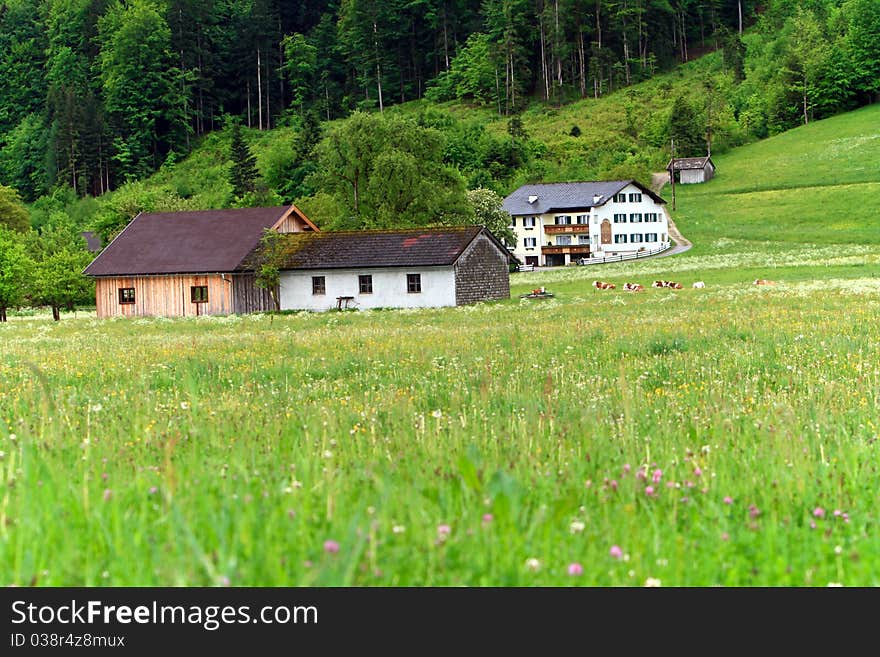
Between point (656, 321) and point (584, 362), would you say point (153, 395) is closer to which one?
point (584, 362)

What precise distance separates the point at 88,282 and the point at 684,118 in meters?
86.3

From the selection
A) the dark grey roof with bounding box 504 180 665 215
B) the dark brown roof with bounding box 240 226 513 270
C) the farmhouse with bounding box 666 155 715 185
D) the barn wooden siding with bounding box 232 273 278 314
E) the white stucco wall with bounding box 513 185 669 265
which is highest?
the farmhouse with bounding box 666 155 715 185

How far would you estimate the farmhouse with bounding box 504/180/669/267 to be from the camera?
309 ft

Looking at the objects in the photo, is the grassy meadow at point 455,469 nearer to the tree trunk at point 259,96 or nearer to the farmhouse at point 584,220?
the farmhouse at point 584,220

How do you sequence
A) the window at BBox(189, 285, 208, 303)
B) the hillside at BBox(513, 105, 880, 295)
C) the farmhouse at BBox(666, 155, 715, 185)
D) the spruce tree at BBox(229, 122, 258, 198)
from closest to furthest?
the window at BBox(189, 285, 208, 303) < the hillside at BBox(513, 105, 880, 295) < the spruce tree at BBox(229, 122, 258, 198) < the farmhouse at BBox(666, 155, 715, 185)

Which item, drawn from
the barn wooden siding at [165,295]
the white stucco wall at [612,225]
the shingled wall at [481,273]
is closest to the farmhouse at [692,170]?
the white stucco wall at [612,225]

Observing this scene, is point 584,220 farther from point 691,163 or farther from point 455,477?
point 455,477

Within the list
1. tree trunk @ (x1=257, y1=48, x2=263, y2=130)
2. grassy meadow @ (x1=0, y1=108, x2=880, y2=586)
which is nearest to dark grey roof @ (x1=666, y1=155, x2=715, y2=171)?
tree trunk @ (x1=257, y1=48, x2=263, y2=130)

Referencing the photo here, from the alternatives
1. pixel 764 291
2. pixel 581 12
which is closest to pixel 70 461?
pixel 764 291

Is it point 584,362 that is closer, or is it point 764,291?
point 584,362

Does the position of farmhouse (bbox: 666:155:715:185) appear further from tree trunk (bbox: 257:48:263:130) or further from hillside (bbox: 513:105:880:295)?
tree trunk (bbox: 257:48:263:130)

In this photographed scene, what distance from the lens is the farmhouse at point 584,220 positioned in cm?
9412

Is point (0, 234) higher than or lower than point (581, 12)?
lower

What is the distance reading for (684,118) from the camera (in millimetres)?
118938
